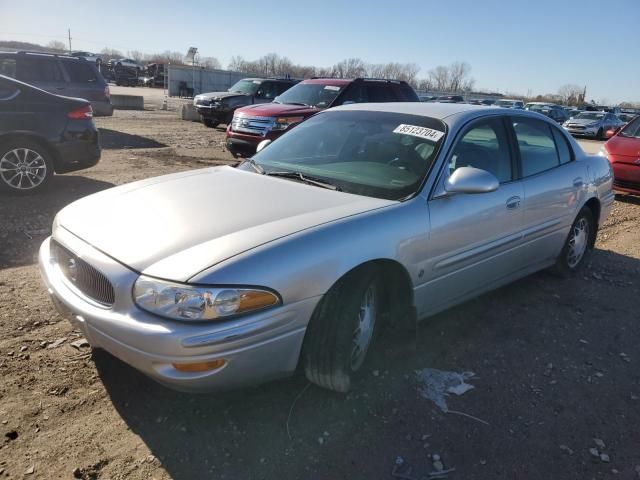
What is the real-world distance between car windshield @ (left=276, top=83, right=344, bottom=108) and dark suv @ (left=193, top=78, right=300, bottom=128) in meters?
5.45

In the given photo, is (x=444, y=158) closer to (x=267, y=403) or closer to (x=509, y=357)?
(x=509, y=357)

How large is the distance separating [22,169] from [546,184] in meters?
6.03

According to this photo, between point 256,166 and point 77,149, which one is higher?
point 256,166

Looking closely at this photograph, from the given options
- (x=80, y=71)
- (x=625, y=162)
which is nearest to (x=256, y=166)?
(x=625, y=162)

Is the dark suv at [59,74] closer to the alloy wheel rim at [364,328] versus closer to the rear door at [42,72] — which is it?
the rear door at [42,72]

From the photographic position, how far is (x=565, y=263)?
15.8 feet

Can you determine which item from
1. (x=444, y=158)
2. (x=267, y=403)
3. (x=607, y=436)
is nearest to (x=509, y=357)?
(x=607, y=436)

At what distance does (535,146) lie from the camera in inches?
168

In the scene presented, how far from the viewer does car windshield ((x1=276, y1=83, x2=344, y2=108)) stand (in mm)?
11133

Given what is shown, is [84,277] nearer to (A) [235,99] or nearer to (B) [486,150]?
(B) [486,150]

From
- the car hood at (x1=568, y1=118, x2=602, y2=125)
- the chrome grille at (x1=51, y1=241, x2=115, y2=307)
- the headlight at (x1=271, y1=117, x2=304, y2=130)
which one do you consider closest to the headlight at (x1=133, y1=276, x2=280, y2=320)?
the chrome grille at (x1=51, y1=241, x2=115, y2=307)

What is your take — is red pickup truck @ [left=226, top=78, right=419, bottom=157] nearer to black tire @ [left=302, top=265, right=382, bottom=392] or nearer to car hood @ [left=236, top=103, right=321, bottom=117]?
car hood @ [left=236, top=103, right=321, bottom=117]

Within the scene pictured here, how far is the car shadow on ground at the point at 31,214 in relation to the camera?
475 cm

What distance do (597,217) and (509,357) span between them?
2426 mm
